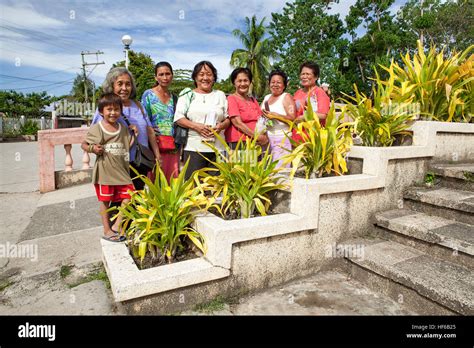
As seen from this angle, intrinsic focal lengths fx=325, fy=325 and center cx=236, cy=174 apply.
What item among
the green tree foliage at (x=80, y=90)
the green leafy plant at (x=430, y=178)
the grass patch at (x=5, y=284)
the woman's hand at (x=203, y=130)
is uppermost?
the green tree foliage at (x=80, y=90)

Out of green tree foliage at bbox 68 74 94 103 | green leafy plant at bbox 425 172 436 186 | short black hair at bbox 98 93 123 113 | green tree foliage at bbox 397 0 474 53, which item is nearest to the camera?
short black hair at bbox 98 93 123 113

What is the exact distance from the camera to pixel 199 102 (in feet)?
11.1

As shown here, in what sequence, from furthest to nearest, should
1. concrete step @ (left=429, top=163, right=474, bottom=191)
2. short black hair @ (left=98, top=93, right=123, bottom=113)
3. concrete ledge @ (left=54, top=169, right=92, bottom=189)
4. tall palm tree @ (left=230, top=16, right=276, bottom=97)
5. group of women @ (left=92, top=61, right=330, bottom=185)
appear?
tall palm tree @ (left=230, top=16, right=276, bottom=97)
concrete ledge @ (left=54, top=169, right=92, bottom=189)
group of women @ (left=92, top=61, right=330, bottom=185)
concrete step @ (left=429, top=163, right=474, bottom=191)
short black hair @ (left=98, top=93, right=123, bottom=113)

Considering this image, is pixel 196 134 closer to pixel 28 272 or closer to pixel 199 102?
pixel 199 102

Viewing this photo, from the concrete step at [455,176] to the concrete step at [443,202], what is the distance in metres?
0.07

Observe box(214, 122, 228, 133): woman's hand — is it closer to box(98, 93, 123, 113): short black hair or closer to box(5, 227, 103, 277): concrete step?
box(98, 93, 123, 113): short black hair

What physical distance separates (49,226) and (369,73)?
29379 millimetres

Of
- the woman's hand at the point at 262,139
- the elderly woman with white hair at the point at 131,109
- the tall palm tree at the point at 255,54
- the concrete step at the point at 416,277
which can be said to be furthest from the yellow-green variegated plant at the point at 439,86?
the tall palm tree at the point at 255,54

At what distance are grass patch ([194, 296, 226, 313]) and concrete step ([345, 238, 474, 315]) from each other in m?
1.15

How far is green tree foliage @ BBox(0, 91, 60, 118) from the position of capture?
35056 mm

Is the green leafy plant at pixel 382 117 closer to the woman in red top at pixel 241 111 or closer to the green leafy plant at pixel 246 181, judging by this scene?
the woman in red top at pixel 241 111

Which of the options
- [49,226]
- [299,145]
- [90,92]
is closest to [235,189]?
[299,145]

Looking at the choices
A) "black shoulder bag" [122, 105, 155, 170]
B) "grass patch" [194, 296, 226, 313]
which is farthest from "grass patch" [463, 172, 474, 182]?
"black shoulder bag" [122, 105, 155, 170]

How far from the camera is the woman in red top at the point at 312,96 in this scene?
369 centimetres
